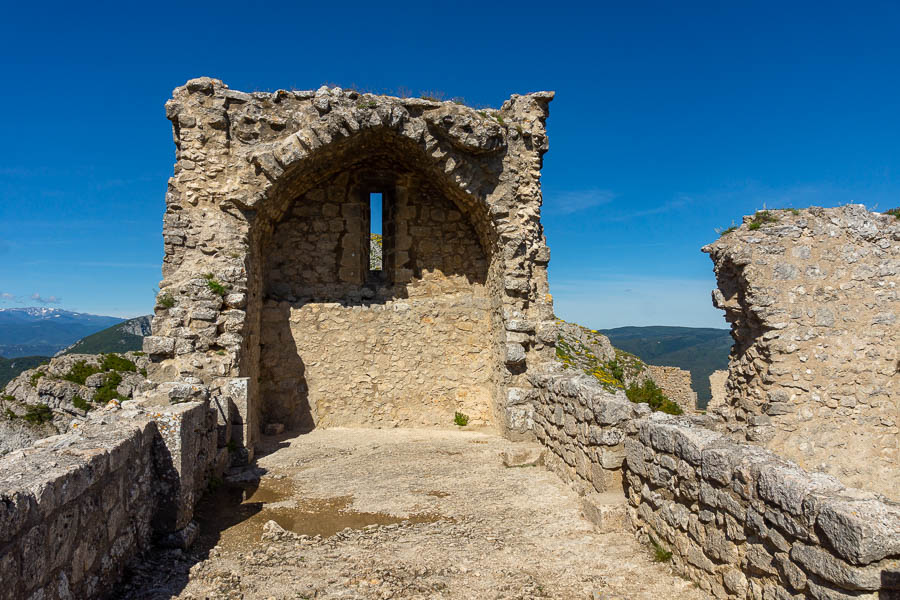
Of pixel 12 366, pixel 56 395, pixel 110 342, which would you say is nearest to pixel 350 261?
pixel 56 395

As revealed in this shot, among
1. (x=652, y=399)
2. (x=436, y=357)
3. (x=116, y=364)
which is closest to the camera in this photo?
(x=436, y=357)

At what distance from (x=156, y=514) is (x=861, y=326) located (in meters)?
8.27

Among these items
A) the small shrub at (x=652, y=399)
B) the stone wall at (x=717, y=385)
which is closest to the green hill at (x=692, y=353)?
the stone wall at (x=717, y=385)

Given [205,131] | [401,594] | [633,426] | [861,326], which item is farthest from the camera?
[205,131]

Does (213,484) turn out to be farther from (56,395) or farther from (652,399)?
(652,399)

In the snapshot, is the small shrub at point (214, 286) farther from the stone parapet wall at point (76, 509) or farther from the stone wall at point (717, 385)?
the stone wall at point (717, 385)

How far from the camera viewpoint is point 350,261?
31.3 ft

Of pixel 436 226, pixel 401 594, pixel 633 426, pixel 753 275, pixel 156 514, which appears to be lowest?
pixel 401 594

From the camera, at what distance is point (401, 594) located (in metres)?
3.65

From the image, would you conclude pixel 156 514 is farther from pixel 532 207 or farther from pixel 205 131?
pixel 532 207

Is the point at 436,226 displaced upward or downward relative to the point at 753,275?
upward

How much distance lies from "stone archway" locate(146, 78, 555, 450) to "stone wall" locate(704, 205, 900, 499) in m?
2.97

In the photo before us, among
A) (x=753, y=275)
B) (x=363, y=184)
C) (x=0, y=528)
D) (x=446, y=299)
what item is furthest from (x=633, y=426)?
(x=363, y=184)

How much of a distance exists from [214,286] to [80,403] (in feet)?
18.6
